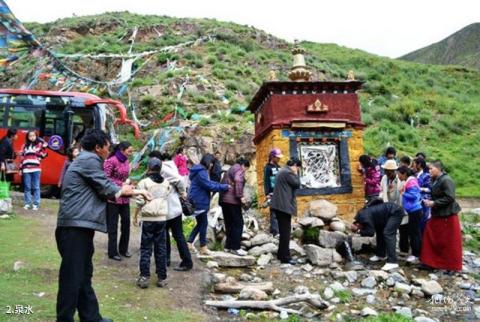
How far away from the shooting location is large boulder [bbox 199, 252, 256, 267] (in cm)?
791

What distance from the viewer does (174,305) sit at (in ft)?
18.3

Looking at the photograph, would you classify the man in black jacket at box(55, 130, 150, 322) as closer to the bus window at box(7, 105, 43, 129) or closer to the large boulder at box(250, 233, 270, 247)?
the large boulder at box(250, 233, 270, 247)

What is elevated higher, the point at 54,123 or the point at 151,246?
the point at 54,123

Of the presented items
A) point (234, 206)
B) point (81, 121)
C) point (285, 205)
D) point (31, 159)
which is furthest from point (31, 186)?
point (285, 205)

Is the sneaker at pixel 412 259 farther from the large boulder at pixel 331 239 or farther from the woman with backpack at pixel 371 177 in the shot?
the woman with backpack at pixel 371 177

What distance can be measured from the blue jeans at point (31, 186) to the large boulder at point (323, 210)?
20.1ft

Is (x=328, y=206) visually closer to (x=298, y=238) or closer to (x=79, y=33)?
(x=298, y=238)

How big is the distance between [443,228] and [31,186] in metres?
8.83

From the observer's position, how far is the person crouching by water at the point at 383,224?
8273 millimetres

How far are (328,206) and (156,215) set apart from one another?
193 inches

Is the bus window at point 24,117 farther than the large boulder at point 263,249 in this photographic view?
Yes

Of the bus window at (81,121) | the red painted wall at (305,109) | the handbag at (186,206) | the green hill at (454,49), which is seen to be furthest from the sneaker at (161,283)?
the green hill at (454,49)

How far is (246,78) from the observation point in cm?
3047

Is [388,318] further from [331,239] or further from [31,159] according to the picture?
[31,159]
